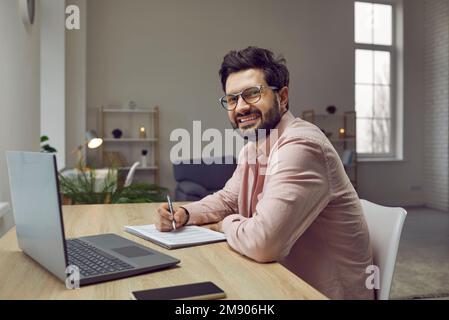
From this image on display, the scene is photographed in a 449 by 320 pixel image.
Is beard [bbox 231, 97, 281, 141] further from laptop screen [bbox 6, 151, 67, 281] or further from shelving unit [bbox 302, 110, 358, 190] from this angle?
shelving unit [bbox 302, 110, 358, 190]

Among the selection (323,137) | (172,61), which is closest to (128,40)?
(172,61)

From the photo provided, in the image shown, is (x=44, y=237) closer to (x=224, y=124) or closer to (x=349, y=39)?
(x=224, y=124)

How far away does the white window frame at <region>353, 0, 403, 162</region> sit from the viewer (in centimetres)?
702

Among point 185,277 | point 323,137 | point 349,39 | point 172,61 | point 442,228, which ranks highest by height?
point 349,39

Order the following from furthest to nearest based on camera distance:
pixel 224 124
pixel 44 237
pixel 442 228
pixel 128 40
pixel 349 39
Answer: pixel 349 39
pixel 224 124
pixel 128 40
pixel 442 228
pixel 44 237

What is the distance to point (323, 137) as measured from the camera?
1172 mm

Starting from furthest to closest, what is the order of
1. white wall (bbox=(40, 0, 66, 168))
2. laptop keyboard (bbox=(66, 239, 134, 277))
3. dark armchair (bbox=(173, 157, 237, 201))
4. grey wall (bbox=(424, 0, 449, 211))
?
grey wall (bbox=(424, 0, 449, 211)), dark armchair (bbox=(173, 157, 237, 201)), white wall (bbox=(40, 0, 66, 168)), laptop keyboard (bbox=(66, 239, 134, 277))

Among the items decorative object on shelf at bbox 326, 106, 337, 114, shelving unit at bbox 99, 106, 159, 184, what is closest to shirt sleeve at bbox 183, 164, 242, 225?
shelving unit at bbox 99, 106, 159, 184

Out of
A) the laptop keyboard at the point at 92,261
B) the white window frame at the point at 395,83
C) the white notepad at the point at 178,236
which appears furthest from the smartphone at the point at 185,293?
the white window frame at the point at 395,83

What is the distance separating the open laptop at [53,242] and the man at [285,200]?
9.4 inches

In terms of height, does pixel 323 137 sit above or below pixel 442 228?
above

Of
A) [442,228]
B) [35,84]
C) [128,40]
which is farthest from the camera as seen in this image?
[128,40]

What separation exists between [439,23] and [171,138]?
4490 mm

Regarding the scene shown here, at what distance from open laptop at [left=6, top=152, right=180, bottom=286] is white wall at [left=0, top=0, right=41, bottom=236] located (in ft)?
3.92
